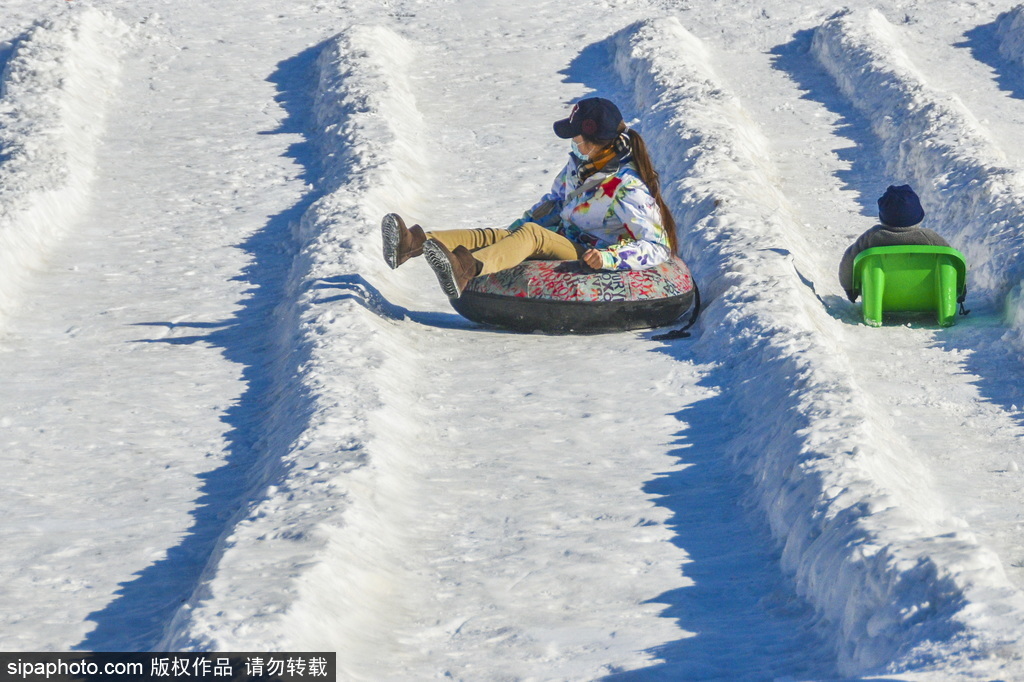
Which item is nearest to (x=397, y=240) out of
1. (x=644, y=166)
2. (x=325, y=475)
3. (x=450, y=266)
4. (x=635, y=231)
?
(x=450, y=266)

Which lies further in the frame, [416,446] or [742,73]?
[742,73]

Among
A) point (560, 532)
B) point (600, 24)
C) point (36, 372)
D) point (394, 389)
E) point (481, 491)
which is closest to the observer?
point (560, 532)

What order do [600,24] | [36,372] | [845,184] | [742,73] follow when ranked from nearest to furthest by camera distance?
[36,372], [845,184], [742,73], [600,24]

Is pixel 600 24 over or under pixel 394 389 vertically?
over

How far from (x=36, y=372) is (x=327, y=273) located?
1.92 metres

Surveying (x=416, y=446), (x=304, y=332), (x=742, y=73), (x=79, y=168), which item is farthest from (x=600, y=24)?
(x=416, y=446)

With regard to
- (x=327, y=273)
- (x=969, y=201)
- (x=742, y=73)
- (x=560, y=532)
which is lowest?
(x=560, y=532)

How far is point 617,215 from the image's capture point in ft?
24.3

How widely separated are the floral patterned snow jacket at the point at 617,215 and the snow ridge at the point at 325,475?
1300 mm

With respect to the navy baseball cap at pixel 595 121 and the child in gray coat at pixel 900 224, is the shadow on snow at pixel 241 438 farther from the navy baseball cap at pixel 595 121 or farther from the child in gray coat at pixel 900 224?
the child in gray coat at pixel 900 224

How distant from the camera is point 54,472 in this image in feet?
19.2

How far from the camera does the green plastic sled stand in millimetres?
7336

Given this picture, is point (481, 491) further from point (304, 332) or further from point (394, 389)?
point (304, 332)

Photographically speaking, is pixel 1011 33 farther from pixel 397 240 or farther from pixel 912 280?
pixel 397 240
